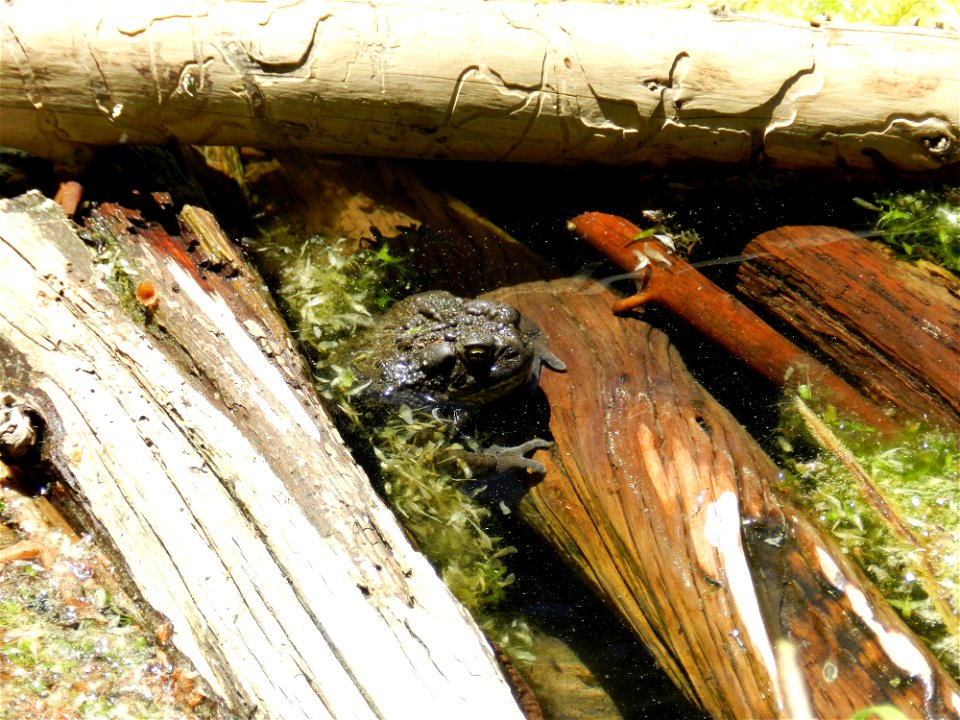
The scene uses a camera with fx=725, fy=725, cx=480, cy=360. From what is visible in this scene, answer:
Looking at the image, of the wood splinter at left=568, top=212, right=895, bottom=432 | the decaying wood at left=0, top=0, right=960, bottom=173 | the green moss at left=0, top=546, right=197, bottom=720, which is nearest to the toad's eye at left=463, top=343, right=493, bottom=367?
the wood splinter at left=568, top=212, right=895, bottom=432

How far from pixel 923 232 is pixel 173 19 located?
10.9 ft

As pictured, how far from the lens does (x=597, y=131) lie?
10.4ft

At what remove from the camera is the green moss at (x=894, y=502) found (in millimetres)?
2695

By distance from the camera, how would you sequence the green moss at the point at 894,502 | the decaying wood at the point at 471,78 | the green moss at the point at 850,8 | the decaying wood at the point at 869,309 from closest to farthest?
the green moss at the point at 894,502 < the decaying wood at the point at 471,78 < the decaying wood at the point at 869,309 < the green moss at the point at 850,8

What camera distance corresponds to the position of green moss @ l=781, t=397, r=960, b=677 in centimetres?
270

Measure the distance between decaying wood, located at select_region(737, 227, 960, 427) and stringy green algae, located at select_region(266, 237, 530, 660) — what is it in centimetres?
167

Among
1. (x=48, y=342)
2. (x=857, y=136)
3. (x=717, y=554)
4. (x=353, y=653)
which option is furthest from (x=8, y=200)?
(x=857, y=136)

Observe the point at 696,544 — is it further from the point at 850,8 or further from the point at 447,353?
the point at 850,8

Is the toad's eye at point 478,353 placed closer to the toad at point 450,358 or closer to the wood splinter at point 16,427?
the toad at point 450,358

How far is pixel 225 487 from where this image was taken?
2.31 m

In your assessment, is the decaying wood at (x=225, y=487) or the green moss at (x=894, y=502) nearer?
the decaying wood at (x=225, y=487)

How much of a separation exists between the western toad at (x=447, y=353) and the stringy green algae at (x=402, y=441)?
0.09m

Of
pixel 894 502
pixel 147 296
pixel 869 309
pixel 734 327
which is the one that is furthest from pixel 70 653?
pixel 869 309

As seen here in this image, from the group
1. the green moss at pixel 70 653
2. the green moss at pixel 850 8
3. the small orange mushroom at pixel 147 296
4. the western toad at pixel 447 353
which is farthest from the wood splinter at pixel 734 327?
the green moss at pixel 70 653
